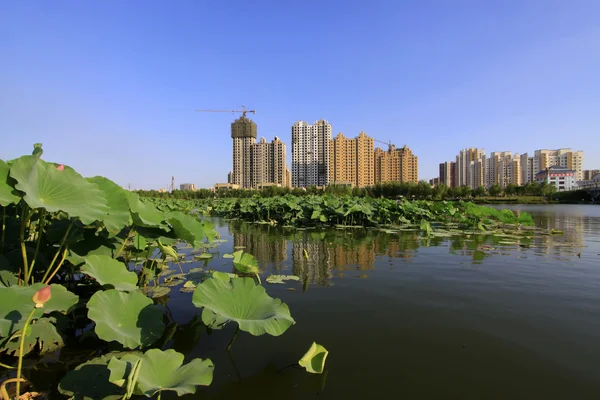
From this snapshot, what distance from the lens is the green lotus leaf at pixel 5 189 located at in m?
1.62

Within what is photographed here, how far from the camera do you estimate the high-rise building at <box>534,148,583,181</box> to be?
324ft

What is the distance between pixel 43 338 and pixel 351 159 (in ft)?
290

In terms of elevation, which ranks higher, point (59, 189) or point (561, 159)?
point (561, 159)

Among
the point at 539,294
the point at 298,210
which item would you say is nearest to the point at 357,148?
the point at 298,210

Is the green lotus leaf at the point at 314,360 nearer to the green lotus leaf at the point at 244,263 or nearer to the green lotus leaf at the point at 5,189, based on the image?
the green lotus leaf at the point at 244,263

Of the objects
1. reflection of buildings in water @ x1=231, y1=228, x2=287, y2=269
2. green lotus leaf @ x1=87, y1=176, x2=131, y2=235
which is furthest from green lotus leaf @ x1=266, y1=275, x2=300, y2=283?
green lotus leaf @ x1=87, y1=176, x2=131, y2=235

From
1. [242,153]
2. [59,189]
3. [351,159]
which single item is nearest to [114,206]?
[59,189]

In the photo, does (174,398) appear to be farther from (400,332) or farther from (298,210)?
(298,210)

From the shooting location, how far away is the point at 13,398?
4.85 feet

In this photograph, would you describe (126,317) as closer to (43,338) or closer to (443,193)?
(43,338)

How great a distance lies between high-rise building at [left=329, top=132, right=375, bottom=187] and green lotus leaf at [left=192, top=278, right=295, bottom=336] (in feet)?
282

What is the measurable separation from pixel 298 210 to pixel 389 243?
4.97 m

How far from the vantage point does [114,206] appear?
2.09 m

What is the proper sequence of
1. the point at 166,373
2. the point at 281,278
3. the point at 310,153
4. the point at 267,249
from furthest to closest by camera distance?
the point at 310,153, the point at 267,249, the point at 281,278, the point at 166,373
